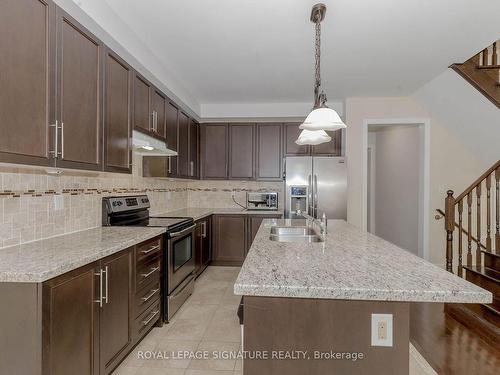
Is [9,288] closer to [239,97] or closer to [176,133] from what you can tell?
[176,133]

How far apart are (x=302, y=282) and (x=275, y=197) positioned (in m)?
3.75

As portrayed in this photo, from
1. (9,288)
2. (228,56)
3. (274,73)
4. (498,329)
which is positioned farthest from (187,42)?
(498,329)

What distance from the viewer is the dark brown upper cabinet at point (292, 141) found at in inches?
188

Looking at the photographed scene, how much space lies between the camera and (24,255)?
1598 millimetres

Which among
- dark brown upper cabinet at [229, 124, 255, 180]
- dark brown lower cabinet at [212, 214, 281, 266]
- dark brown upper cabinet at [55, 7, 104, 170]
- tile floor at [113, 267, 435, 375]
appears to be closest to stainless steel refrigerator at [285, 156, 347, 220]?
dark brown lower cabinet at [212, 214, 281, 266]

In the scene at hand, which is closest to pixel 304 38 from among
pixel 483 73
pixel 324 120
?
pixel 324 120

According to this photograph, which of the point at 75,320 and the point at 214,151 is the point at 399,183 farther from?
the point at 75,320

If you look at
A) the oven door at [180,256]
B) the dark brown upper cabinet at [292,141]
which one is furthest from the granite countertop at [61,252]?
the dark brown upper cabinet at [292,141]

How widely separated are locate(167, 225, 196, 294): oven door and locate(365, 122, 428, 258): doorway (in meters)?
2.68

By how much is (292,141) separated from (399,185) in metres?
2.13

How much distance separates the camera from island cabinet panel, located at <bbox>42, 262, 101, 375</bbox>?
4.50 ft

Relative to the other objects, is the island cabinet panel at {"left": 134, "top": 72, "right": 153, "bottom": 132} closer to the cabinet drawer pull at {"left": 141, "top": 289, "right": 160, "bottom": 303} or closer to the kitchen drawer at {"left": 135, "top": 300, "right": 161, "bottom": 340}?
the cabinet drawer pull at {"left": 141, "top": 289, "right": 160, "bottom": 303}

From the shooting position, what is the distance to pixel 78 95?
6.22 feet

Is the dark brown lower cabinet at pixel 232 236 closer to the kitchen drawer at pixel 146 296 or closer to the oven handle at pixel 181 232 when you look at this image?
the oven handle at pixel 181 232
